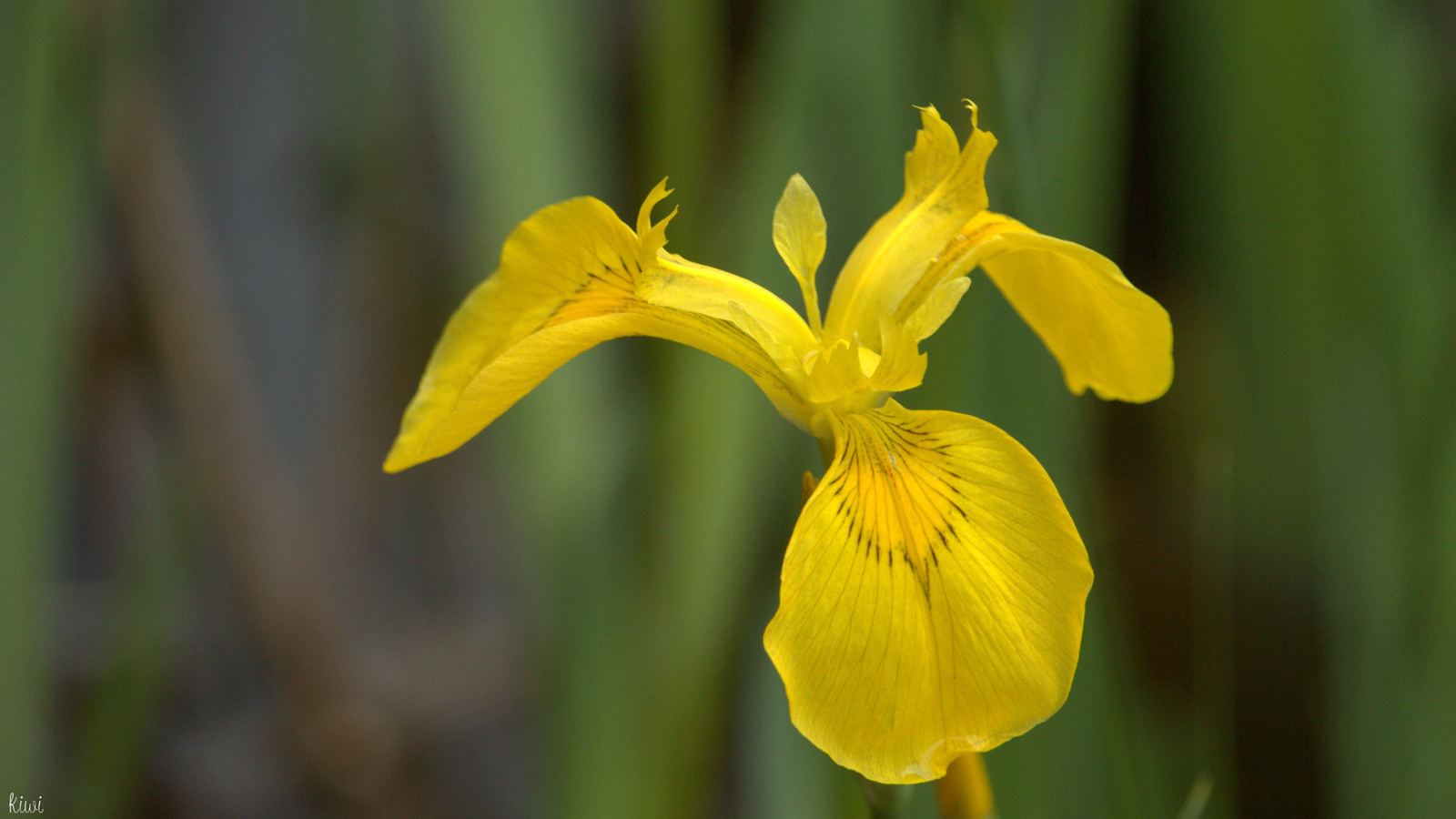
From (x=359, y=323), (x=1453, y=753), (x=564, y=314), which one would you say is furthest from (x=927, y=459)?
(x=359, y=323)

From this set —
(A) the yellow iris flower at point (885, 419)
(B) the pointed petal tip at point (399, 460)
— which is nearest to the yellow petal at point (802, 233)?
(A) the yellow iris flower at point (885, 419)

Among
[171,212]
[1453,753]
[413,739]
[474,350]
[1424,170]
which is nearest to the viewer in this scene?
[474,350]

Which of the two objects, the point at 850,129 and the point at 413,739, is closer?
the point at 850,129

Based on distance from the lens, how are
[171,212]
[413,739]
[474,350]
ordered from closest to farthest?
1. [474,350]
2. [171,212]
3. [413,739]

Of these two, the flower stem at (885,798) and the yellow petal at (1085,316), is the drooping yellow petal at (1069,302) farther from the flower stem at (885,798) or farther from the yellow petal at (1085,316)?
the flower stem at (885,798)

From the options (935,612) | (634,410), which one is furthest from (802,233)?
(634,410)

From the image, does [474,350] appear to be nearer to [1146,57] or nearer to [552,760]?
[552,760]

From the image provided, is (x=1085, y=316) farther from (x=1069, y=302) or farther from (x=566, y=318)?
(x=566, y=318)
